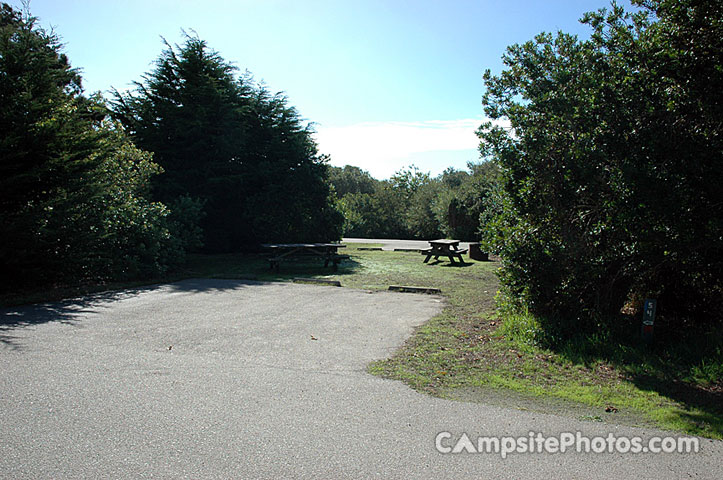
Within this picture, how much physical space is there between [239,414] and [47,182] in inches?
329

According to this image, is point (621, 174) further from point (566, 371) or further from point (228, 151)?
point (228, 151)

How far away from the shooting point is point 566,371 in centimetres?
530

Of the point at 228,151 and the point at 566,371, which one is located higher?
the point at 228,151

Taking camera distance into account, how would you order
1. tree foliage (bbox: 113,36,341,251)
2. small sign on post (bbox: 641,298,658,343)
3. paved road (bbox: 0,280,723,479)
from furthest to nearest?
tree foliage (bbox: 113,36,341,251) < small sign on post (bbox: 641,298,658,343) < paved road (bbox: 0,280,723,479)

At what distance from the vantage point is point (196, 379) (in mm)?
4797

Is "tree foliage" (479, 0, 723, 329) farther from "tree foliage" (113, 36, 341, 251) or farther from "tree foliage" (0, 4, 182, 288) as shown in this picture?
"tree foliage" (113, 36, 341, 251)

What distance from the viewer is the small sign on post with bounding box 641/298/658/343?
572cm

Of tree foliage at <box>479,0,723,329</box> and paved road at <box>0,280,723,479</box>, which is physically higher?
tree foliage at <box>479,0,723,329</box>

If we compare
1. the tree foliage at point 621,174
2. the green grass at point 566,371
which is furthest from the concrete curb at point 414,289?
the tree foliage at point 621,174

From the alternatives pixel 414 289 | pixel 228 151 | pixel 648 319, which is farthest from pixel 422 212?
pixel 648 319

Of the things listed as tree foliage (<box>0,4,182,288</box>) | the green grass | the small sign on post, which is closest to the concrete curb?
the green grass

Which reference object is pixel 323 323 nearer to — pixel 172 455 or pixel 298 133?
pixel 172 455

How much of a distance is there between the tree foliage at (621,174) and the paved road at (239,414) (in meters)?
2.29

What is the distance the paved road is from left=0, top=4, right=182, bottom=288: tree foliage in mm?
3123
